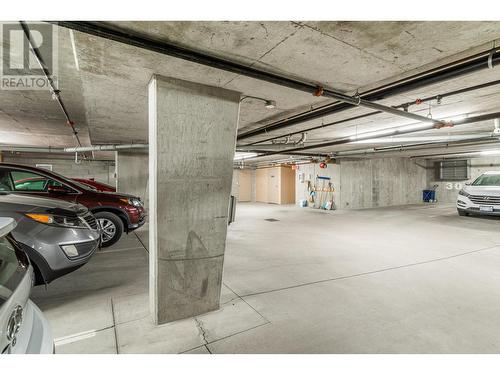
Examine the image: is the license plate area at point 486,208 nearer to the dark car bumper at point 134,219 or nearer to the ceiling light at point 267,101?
the ceiling light at point 267,101

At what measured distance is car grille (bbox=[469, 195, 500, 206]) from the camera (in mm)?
7062

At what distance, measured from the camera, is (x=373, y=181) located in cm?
1206

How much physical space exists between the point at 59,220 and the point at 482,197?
1026 centimetres

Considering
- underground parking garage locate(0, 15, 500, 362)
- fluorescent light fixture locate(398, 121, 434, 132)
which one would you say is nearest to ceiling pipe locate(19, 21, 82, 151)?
underground parking garage locate(0, 15, 500, 362)

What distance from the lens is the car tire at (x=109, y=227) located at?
178 inches

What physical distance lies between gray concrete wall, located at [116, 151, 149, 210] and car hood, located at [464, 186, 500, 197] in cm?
1040

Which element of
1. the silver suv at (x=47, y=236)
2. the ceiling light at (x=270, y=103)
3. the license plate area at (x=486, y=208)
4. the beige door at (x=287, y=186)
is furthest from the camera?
the beige door at (x=287, y=186)

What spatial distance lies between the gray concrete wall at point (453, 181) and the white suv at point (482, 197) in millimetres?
6089

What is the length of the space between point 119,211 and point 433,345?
484cm

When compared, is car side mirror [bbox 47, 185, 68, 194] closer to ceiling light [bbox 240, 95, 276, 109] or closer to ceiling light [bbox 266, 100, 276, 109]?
ceiling light [bbox 240, 95, 276, 109]

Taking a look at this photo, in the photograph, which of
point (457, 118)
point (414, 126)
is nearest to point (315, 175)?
point (414, 126)

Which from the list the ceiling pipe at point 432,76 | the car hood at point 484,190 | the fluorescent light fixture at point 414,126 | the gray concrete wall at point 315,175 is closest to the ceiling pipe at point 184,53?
the ceiling pipe at point 432,76

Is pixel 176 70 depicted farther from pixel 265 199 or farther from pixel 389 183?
pixel 265 199

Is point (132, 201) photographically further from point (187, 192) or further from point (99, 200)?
point (187, 192)
